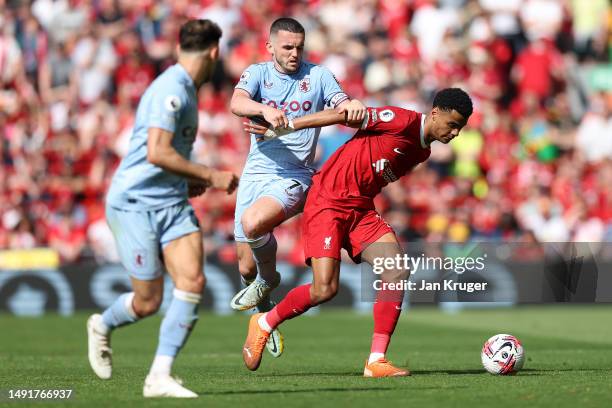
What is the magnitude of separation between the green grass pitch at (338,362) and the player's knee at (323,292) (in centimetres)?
71

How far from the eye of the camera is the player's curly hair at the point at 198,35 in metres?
8.55

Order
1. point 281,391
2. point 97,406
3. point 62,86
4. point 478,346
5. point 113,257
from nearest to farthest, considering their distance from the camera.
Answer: point 97,406 < point 281,391 < point 478,346 < point 113,257 < point 62,86

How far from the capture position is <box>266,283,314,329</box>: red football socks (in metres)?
10.8

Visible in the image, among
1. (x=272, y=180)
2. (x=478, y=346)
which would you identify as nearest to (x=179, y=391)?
(x=272, y=180)

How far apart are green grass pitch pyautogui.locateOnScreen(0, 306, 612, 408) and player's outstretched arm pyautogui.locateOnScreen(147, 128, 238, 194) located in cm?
156

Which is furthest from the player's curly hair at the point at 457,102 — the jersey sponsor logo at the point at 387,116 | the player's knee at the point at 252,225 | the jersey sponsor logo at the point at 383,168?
the player's knee at the point at 252,225

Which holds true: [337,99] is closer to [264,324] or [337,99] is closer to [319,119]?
[319,119]

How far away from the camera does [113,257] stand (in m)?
20.9

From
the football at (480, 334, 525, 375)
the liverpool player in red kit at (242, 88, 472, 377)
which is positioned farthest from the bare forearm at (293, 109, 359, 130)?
the football at (480, 334, 525, 375)

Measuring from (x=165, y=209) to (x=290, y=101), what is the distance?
9.44ft

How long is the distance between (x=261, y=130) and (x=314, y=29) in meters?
14.9

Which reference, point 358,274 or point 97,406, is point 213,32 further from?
point 358,274

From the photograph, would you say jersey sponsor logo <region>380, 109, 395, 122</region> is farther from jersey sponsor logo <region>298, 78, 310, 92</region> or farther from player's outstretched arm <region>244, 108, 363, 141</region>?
jersey sponsor logo <region>298, 78, 310, 92</region>

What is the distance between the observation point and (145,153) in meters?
8.70
